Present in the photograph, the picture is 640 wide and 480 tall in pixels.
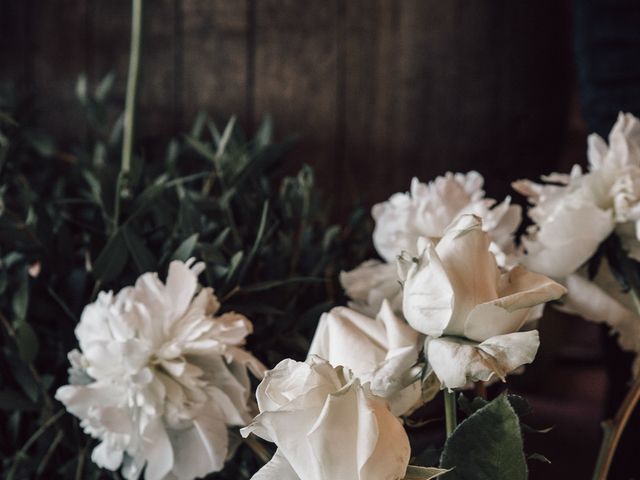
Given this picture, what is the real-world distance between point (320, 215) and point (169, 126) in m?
0.47

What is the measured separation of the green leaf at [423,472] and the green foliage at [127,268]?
0.75 ft

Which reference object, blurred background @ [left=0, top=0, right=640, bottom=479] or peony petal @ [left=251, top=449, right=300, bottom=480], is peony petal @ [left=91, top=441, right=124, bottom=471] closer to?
peony petal @ [left=251, top=449, right=300, bottom=480]

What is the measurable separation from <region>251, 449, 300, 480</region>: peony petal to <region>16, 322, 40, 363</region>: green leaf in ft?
0.87

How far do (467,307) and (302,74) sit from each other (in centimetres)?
80

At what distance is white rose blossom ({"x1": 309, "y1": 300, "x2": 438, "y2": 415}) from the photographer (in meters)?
0.33

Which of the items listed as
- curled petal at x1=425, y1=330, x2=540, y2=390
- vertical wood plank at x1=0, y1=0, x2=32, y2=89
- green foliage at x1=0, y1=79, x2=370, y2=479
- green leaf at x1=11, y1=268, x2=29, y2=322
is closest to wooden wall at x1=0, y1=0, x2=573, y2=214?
vertical wood plank at x1=0, y1=0, x2=32, y2=89

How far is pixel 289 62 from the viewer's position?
106 cm

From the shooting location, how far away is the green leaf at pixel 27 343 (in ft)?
1.64

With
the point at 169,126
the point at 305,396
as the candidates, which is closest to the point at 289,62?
the point at 169,126

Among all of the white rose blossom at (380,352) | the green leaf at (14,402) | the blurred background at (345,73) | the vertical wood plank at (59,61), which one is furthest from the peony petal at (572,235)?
the vertical wood plank at (59,61)

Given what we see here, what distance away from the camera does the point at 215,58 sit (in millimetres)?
1053

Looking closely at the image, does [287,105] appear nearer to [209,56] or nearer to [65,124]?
[209,56]

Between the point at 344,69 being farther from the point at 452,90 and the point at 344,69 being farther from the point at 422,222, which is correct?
the point at 422,222

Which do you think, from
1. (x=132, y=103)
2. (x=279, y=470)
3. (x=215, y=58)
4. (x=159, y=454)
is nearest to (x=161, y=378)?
(x=159, y=454)
